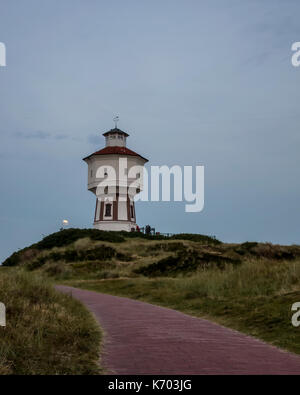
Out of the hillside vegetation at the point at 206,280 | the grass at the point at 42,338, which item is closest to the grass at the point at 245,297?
the hillside vegetation at the point at 206,280

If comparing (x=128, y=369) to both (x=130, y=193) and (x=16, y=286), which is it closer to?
(x=16, y=286)

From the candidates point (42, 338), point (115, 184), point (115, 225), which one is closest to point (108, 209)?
point (115, 225)

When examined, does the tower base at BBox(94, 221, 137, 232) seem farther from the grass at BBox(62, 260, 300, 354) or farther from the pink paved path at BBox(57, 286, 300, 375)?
the pink paved path at BBox(57, 286, 300, 375)

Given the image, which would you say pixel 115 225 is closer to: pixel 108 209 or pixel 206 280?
pixel 108 209

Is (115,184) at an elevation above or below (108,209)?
above

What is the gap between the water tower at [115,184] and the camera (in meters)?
58.3

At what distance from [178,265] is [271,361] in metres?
22.7

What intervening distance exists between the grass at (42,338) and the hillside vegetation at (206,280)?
3.81 m

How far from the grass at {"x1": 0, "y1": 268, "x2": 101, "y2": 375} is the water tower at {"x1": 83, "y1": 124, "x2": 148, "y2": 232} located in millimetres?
46574

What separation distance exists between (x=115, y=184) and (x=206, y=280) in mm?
40672

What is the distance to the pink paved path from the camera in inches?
267

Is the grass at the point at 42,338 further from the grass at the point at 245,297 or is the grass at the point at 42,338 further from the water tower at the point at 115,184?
the water tower at the point at 115,184

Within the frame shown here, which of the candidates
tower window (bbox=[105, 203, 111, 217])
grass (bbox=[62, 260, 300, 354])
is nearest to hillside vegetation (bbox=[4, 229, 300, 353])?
grass (bbox=[62, 260, 300, 354])

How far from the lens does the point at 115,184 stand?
5803 cm
